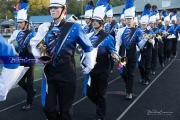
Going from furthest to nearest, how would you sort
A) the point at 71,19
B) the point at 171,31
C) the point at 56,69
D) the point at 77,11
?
the point at 77,11 → the point at 171,31 → the point at 71,19 → the point at 56,69

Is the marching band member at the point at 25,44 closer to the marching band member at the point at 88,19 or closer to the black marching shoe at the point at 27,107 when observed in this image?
the black marching shoe at the point at 27,107

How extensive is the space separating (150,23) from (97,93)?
6.24 meters

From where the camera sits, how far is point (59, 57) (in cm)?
384

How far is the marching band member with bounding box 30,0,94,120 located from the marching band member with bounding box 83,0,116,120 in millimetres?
1242

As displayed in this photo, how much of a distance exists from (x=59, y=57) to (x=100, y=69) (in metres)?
1.54

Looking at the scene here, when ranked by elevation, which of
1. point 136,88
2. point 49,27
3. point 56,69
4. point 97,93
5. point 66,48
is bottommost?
point 136,88

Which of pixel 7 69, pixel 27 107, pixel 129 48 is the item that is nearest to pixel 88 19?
pixel 129 48

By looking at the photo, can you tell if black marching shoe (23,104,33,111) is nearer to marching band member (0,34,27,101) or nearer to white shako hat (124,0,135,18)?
white shako hat (124,0,135,18)

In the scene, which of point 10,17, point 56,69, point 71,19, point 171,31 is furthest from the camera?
point 10,17

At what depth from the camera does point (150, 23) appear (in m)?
10.8

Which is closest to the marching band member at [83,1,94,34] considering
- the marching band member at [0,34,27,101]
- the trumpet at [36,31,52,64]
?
the trumpet at [36,31,52,64]

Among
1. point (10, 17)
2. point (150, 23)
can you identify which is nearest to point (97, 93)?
point (150, 23)

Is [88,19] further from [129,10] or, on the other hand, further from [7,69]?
Result: [7,69]

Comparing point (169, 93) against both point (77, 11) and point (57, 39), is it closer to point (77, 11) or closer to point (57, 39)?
point (57, 39)
